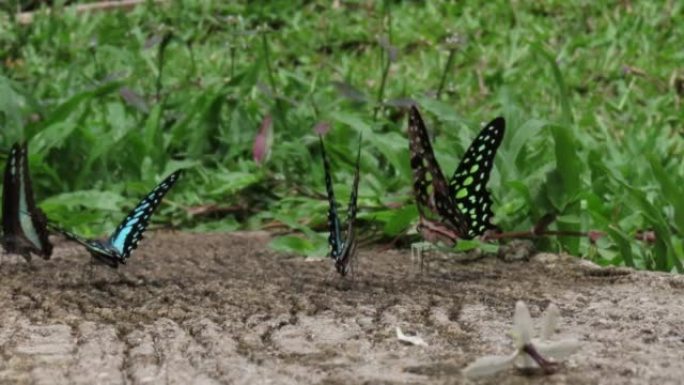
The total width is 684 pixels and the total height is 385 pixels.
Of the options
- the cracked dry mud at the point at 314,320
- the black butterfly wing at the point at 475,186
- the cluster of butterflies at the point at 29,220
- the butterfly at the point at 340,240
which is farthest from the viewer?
the black butterfly wing at the point at 475,186

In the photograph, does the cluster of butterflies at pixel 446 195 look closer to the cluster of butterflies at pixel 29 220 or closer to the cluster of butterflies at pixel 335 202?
the cluster of butterflies at pixel 335 202

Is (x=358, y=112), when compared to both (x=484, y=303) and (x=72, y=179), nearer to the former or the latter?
(x=72, y=179)

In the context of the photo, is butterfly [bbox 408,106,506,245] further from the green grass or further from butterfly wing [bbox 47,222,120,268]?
butterfly wing [bbox 47,222,120,268]

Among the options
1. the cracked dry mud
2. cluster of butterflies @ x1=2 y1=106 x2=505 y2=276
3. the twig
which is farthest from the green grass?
the cracked dry mud

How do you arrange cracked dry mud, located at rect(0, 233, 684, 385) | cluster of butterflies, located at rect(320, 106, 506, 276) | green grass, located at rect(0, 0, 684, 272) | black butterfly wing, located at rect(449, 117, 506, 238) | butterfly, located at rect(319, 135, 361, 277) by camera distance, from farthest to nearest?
green grass, located at rect(0, 0, 684, 272) → black butterfly wing, located at rect(449, 117, 506, 238) → cluster of butterflies, located at rect(320, 106, 506, 276) → butterfly, located at rect(319, 135, 361, 277) → cracked dry mud, located at rect(0, 233, 684, 385)

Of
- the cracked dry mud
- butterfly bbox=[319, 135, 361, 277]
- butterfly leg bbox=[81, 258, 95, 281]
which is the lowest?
butterfly leg bbox=[81, 258, 95, 281]

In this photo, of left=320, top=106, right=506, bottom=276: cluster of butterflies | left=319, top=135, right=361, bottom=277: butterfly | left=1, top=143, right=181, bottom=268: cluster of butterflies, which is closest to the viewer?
left=319, top=135, right=361, bottom=277: butterfly

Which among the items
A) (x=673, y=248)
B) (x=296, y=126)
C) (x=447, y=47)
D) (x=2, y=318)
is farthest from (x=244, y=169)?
(x=2, y=318)

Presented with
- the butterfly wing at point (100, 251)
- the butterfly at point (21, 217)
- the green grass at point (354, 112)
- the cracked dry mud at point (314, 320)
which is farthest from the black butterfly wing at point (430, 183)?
the butterfly at point (21, 217)
